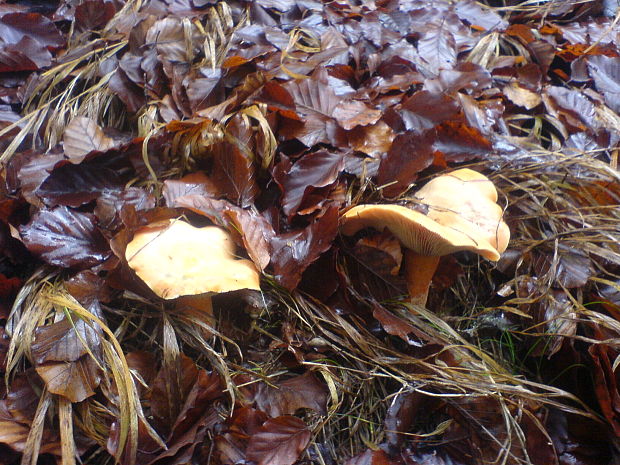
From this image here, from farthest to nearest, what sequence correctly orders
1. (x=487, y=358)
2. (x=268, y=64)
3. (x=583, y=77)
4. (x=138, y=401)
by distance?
(x=583, y=77)
(x=268, y=64)
(x=487, y=358)
(x=138, y=401)

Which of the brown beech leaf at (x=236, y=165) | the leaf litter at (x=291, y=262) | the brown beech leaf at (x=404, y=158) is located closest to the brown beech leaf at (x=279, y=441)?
the leaf litter at (x=291, y=262)

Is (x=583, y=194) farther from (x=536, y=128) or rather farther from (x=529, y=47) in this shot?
(x=529, y=47)

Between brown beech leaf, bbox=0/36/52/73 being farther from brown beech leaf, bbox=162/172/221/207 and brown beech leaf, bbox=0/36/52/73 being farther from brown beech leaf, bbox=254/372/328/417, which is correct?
brown beech leaf, bbox=254/372/328/417

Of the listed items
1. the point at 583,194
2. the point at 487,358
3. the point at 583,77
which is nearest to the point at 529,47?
the point at 583,77

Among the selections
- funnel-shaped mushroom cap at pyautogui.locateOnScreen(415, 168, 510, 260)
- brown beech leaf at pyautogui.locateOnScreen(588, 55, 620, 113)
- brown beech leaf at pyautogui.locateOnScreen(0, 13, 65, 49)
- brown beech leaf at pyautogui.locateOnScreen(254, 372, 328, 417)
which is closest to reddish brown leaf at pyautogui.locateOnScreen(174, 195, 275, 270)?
brown beech leaf at pyautogui.locateOnScreen(254, 372, 328, 417)

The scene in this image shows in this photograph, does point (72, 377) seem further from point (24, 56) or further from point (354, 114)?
point (24, 56)

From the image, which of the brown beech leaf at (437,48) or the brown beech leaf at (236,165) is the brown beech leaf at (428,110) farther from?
the brown beech leaf at (236,165)
